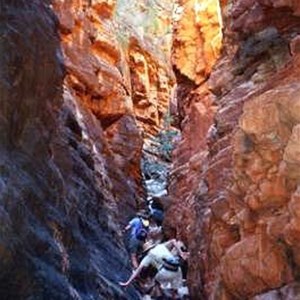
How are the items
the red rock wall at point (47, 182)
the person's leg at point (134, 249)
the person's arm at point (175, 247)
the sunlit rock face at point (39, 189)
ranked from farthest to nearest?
the person's leg at point (134, 249) < the person's arm at point (175, 247) < the red rock wall at point (47, 182) < the sunlit rock face at point (39, 189)

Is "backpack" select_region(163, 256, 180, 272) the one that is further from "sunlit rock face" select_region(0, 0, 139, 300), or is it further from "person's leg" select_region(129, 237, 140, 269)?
"person's leg" select_region(129, 237, 140, 269)

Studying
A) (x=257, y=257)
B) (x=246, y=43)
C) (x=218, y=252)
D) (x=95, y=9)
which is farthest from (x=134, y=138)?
(x=257, y=257)

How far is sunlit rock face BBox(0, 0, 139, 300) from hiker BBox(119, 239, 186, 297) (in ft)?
2.60

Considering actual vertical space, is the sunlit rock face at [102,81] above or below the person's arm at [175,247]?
above

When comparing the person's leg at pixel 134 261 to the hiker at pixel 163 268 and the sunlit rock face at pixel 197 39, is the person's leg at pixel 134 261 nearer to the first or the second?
the hiker at pixel 163 268

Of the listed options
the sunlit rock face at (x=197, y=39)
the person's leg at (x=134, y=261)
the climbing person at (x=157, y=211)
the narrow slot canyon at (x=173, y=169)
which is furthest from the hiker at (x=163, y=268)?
the sunlit rock face at (x=197, y=39)

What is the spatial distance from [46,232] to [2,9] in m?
3.71

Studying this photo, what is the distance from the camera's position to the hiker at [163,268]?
1490 cm

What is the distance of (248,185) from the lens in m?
10.4

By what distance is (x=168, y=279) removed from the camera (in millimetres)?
15133

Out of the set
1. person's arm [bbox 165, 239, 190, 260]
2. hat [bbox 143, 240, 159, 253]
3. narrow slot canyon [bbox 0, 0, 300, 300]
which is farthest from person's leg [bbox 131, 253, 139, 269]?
person's arm [bbox 165, 239, 190, 260]

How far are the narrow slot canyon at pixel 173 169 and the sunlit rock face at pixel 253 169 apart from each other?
0.02 m

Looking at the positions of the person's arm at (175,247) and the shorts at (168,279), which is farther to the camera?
the person's arm at (175,247)

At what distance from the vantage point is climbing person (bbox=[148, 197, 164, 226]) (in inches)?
997
